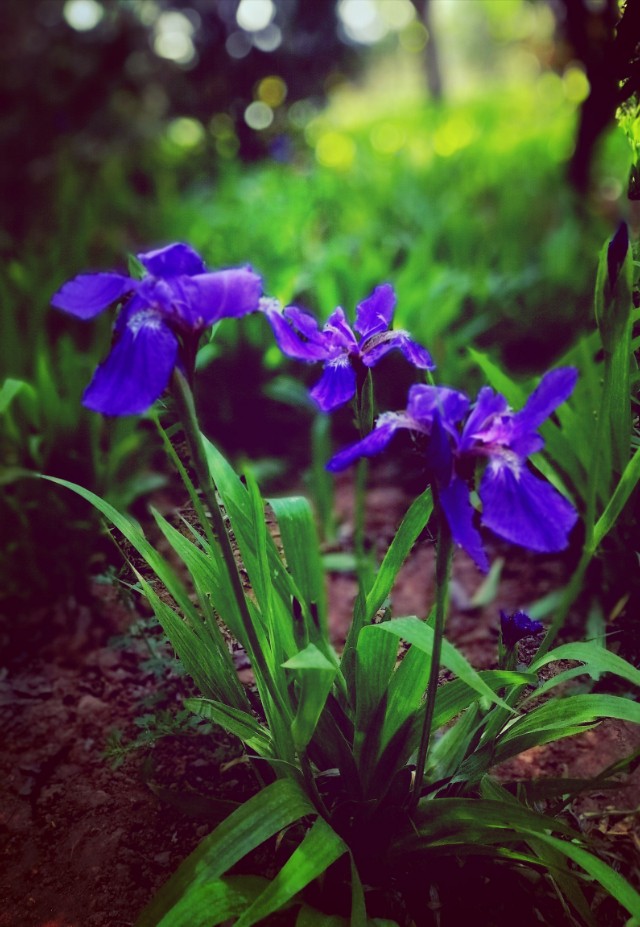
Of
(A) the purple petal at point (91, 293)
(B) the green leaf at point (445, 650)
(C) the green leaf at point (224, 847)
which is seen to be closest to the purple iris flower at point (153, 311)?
(A) the purple petal at point (91, 293)

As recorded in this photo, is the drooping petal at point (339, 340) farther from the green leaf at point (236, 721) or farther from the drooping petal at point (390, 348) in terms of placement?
the green leaf at point (236, 721)

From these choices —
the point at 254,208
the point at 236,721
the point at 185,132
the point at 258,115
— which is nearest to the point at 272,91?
the point at 258,115

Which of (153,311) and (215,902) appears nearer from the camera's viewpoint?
(153,311)

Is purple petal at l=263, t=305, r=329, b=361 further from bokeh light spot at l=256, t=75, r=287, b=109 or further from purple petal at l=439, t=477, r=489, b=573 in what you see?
bokeh light spot at l=256, t=75, r=287, b=109

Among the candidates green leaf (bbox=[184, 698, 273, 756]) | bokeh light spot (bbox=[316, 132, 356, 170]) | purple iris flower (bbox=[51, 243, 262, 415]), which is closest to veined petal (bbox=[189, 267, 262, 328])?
purple iris flower (bbox=[51, 243, 262, 415])

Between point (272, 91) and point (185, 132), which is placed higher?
point (272, 91)

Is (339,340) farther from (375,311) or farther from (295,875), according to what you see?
(295,875)

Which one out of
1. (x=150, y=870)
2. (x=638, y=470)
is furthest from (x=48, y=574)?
(x=638, y=470)
